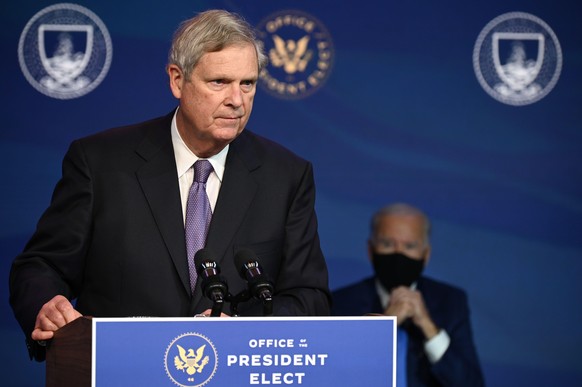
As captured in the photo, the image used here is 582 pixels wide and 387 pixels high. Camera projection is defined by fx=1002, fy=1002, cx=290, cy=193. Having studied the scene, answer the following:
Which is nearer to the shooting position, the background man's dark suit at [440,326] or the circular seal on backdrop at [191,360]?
the circular seal on backdrop at [191,360]

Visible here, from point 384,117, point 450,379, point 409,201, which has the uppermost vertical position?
point 384,117

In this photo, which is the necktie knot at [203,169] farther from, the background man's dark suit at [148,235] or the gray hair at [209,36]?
the gray hair at [209,36]

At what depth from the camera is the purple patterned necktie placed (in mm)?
2527

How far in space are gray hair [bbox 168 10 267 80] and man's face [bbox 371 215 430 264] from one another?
2.02 m

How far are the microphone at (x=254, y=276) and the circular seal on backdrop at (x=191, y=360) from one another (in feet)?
0.59

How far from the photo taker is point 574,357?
4492mm

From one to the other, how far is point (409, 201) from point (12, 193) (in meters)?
1.72

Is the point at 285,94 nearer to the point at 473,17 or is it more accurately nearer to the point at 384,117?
the point at 384,117

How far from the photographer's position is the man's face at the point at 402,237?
174 inches

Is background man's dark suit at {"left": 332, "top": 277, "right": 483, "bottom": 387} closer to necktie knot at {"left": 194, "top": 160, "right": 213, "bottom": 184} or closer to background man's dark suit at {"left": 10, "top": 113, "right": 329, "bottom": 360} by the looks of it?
background man's dark suit at {"left": 10, "top": 113, "right": 329, "bottom": 360}

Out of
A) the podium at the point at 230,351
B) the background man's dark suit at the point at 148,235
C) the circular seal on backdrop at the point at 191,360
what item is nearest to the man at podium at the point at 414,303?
the background man's dark suit at the point at 148,235

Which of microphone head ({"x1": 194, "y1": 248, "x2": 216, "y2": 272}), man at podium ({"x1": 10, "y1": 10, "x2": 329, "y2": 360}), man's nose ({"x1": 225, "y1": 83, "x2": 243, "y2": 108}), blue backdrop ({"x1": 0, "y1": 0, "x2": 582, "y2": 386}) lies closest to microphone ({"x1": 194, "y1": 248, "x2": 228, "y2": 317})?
microphone head ({"x1": 194, "y1": 248, "x2": 216, "y2": 272})

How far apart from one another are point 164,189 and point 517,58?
2395mm

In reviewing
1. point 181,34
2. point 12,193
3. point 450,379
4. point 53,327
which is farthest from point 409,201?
point 53,327
